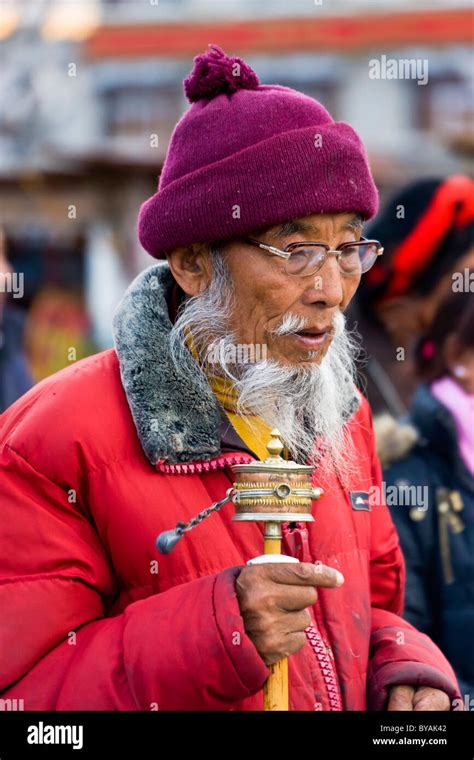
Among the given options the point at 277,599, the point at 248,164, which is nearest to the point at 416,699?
the point at 277,599

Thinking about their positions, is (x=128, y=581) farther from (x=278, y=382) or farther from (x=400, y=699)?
(x=400, y=699)

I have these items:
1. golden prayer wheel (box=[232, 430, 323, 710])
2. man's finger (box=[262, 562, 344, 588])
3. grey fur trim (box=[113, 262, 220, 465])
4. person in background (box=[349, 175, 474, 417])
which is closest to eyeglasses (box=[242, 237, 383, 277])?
grey fur trim (box=[113, 262, 220, 465])

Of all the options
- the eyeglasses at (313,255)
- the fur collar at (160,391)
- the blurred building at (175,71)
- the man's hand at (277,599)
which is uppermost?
the blurred building at (175,71)

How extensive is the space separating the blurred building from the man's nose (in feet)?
20.7

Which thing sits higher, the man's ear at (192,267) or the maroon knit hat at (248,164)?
the maroon knit hat at (248,164)

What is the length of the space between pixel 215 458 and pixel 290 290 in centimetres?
42

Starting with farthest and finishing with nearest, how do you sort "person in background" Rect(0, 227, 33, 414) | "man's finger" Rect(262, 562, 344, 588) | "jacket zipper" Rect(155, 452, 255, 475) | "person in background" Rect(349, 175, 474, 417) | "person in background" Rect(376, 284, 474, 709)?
"person in background" Rect(0, 227, 33, 414)
"person in background" Rect(349, 175, 474, 417)
"person in background" Rect(376, 284, 474, 709)
"jacket zipper" Rect(155, 452, 255, 475)
"man's finger" Rect(262, 562, 344, 588)

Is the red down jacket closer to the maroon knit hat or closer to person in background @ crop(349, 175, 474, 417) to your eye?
the maroon knit hat

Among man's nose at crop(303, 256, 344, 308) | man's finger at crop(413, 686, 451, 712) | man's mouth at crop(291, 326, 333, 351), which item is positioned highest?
A: man's nose at crop(303, 256, 344, 308)

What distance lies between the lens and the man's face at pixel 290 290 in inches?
103

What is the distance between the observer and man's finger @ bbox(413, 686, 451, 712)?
8.61ft

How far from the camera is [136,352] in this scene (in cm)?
258

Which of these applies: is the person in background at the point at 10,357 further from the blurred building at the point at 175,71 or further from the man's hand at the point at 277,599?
the man's hand at the point at 277,599

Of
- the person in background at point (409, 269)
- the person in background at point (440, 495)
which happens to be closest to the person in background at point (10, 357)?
the person in background at point (409, 269)
